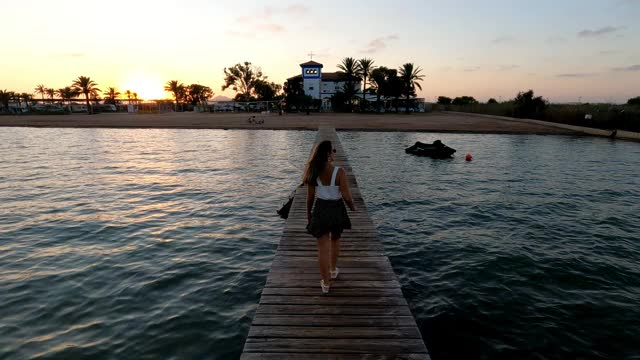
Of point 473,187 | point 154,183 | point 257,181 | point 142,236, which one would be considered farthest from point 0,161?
point 473,187

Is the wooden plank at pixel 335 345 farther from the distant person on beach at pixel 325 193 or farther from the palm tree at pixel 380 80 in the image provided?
the palm tree at pixel 380 80

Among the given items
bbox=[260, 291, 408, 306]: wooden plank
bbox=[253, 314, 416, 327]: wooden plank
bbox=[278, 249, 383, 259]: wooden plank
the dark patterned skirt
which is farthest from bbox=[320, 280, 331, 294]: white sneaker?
bbox=[278, 249, 383, 259]: wooden plank

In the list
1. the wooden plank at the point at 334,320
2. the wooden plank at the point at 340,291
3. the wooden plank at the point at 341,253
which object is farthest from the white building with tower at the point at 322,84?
the wooden plank at the point at 334,320

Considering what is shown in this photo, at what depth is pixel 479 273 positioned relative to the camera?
9484 mm

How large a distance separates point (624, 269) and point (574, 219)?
4.62m

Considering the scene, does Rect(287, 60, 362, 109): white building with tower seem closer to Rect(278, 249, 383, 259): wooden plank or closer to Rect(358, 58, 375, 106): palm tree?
Rect(358, 58, 375, 106): palm tree

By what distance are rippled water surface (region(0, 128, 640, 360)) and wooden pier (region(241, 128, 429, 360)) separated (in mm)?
1360

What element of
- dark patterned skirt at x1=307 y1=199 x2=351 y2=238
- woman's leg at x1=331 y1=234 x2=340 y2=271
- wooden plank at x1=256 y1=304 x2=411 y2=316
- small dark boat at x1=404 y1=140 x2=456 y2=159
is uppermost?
dark patterned skirt at x1=307 y1=199 x2=351 y2=238

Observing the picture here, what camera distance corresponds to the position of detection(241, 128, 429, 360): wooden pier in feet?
15.6

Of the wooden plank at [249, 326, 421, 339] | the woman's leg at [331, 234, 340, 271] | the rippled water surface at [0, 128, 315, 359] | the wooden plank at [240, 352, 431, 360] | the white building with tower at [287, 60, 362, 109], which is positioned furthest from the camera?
the white building with tower at [287, 60, 362, 109]

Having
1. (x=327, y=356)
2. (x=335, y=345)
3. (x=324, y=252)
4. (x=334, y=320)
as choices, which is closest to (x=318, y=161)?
(x=324, y=252)

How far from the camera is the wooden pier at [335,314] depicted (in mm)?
4762

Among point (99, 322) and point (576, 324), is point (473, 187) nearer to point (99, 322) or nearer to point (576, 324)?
point (576, 324)

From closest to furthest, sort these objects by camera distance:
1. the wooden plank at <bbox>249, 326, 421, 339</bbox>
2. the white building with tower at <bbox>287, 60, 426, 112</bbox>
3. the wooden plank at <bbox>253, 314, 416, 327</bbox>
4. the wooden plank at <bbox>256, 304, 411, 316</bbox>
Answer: the wooden plank at <bbox>249, 326, 421, 339</bbox>, the wooden plank at <bbox>253, 314, 416, 327</bbox>, the wooden plank at <bbox>256, 304, 411, 316</bbox>, the white building with tower at <bbox>287, 60, 426, 112</bbox>
